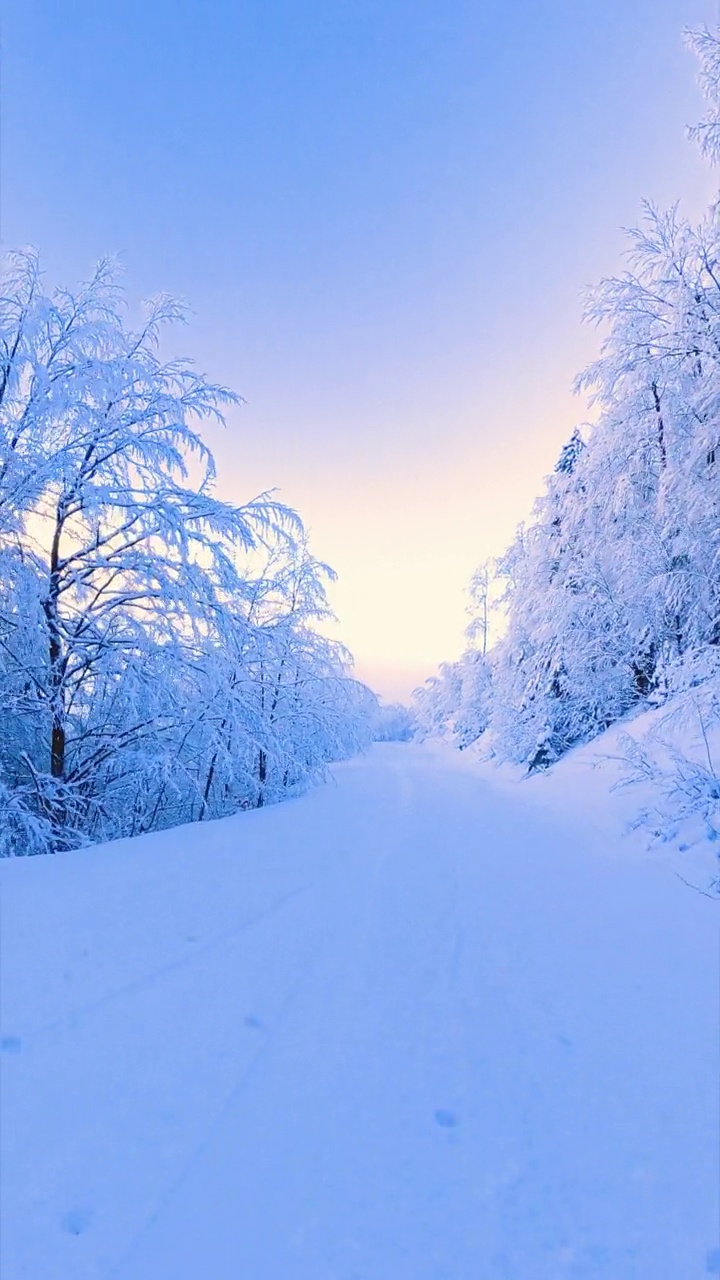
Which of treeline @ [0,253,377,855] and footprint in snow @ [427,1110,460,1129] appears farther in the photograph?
treeline @ [0,253,377,855]

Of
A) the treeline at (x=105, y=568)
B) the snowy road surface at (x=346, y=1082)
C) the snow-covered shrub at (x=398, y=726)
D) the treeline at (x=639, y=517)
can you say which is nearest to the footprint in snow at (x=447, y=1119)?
the snowy road surface at (x=346, y=1082)

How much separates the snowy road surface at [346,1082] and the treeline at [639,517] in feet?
13.8

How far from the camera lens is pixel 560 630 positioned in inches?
441

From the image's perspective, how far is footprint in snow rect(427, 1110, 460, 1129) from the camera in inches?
79.2

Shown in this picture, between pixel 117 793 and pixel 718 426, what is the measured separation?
28.6ft

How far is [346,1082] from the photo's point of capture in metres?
2.19

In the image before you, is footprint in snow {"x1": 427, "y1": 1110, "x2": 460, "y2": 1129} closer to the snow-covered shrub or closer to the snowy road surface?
the snowy road surface

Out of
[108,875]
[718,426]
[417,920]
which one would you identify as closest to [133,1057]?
[108,875]

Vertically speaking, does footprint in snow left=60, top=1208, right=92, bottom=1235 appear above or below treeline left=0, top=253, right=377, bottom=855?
below

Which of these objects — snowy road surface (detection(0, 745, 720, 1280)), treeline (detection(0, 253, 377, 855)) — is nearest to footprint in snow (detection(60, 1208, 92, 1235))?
snowy road surface (detection(0, 745, 720, 1280))

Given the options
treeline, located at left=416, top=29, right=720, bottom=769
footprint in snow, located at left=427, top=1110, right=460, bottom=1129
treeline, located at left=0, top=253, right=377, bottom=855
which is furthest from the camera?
treeline, located at left=416, top=29, right=720, bottom=769

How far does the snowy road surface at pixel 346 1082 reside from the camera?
5.22ft

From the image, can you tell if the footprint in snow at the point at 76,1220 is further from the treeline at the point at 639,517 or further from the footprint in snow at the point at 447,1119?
the treeline at the point at 639,517

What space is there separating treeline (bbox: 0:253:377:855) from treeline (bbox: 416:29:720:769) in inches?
212
